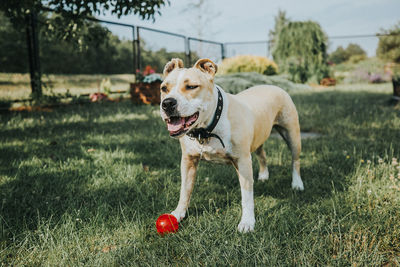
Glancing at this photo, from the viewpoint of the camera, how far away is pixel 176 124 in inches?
74.4

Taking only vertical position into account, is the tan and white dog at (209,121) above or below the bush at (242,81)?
below

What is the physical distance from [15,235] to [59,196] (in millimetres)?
572

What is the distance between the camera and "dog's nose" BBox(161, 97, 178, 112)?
5.96ft

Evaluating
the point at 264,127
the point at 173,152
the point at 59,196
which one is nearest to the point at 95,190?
the point at 59,196

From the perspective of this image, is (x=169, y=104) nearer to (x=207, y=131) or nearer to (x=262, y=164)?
(x=207, y=131)

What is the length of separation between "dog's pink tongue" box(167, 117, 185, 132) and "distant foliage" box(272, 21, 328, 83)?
14456 millimetres

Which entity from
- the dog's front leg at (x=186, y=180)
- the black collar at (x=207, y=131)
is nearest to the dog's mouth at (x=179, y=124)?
the black collar at (x=207, y=131)

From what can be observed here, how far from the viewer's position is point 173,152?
3.75 m

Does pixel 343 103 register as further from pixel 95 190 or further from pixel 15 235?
pixel 15 235

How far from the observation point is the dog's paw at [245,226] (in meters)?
1.99

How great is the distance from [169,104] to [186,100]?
12 centimetres

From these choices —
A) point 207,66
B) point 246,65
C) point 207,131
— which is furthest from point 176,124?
point 246,65

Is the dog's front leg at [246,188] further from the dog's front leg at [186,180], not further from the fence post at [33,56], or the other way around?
the fence post at [33,56]

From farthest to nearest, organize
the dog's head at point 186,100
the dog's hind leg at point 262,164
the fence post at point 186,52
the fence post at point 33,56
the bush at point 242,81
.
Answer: the fence post at point 186,52, the bush at point 242,81, the fence post at point 33,56, the dog's hind leg at point 262,164, the dog's head at point 186,100
